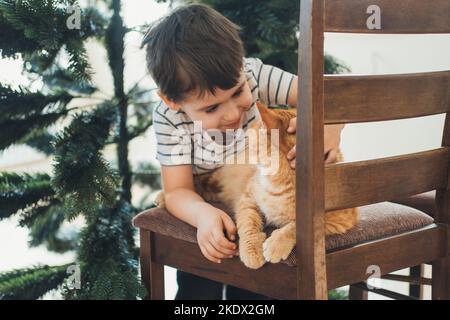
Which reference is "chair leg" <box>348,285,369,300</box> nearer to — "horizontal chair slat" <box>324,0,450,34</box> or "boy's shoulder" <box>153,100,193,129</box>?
"boy's shoulder" <box>153,100,193,129</box>

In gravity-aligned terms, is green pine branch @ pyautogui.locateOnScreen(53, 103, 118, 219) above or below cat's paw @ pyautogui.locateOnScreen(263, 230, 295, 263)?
above

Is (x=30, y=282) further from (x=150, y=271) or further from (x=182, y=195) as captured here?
(x=182, y=195)

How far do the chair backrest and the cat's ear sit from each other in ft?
0.30

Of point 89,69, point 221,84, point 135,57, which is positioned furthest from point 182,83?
point 135,57

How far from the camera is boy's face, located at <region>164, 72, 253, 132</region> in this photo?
3.42 ft

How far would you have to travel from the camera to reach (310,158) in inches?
32.8

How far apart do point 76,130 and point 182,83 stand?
10.8 inches

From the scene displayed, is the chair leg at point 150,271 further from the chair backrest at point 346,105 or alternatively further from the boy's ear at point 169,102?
the chair backrest at point 346,105

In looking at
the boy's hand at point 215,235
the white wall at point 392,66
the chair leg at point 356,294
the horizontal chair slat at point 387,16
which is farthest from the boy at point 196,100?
the white wall at point 392,66

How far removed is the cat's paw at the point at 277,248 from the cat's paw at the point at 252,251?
2 cm

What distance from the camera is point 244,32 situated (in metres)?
1.44

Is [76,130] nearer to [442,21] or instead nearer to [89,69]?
[89,69]

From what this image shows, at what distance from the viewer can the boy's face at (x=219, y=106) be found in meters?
1.04

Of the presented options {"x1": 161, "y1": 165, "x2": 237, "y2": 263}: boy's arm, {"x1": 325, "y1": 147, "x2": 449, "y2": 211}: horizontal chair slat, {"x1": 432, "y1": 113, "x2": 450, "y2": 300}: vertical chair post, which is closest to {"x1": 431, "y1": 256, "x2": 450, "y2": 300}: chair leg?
{"x1": 432, "y1": 113, "x2": 450, "y2": 300}: vertical chair post
